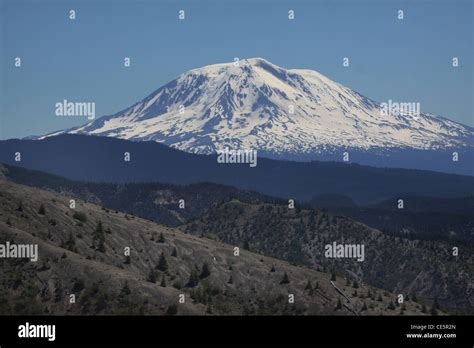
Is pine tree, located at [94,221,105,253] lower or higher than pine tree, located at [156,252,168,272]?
higher

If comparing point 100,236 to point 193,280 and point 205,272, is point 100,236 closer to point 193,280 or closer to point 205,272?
point 193,280

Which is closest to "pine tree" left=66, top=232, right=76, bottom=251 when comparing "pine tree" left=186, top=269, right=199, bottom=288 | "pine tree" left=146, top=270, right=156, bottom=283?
"pine tree" left=146, top=270, right=156, bottom=283

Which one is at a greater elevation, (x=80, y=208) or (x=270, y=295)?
(x=80, y=208)

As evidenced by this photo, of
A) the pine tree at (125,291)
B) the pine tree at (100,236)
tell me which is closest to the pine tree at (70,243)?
the pine tree at (100,236)

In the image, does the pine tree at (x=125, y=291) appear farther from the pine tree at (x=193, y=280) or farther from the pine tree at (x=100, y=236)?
the pine tree at (x=193, y=280)

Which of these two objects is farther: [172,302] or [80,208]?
[80,208]
